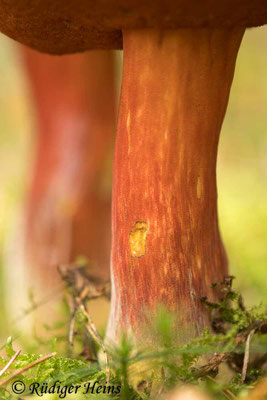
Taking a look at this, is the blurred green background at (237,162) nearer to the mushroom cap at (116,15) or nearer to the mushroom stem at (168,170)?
the mushroom stem at (168,170)

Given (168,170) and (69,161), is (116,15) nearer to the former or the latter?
(168,170)

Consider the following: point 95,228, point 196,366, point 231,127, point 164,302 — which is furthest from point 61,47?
point 231,127

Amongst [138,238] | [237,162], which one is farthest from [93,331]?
[237,162]

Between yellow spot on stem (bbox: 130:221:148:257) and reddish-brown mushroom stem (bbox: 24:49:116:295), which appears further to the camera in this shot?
reddish-brown mushroom stem (bbox: 24:49:116:295)

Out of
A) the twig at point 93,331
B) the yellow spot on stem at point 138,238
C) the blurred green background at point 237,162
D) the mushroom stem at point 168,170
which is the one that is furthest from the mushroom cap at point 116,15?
the blurred green background at point 237,162

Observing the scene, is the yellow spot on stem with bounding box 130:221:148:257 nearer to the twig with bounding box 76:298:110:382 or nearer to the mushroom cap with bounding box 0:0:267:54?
the twig with bounding box 76:298:110:382

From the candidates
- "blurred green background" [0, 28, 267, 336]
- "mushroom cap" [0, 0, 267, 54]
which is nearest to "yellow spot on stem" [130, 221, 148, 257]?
"mushroom cap" [0, 0, 267, 54]

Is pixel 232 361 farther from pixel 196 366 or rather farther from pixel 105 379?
pixel 105 379
